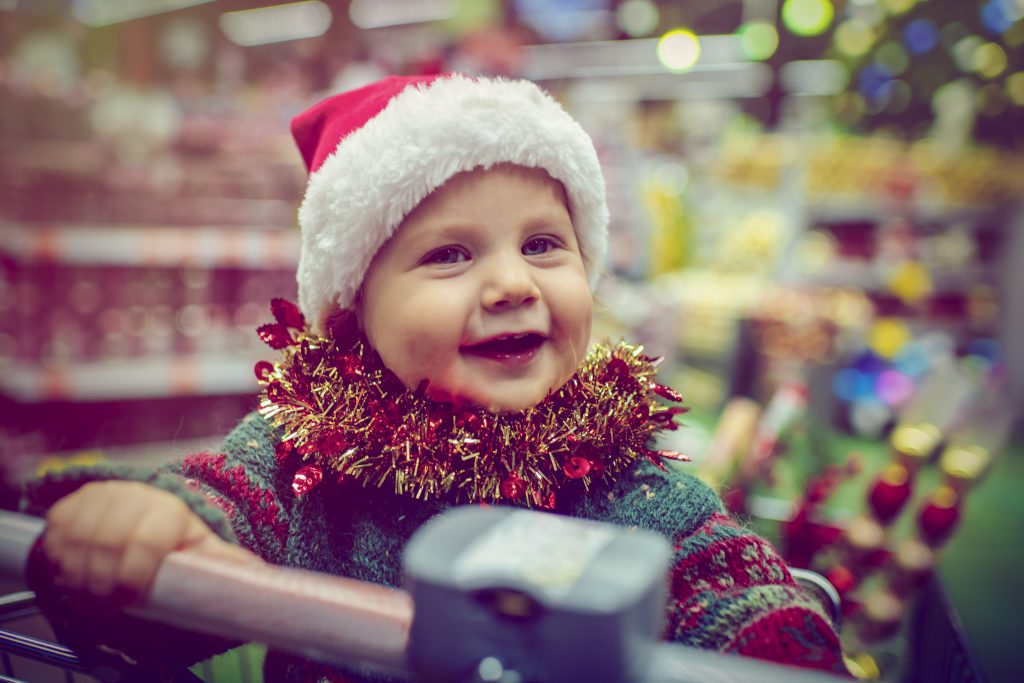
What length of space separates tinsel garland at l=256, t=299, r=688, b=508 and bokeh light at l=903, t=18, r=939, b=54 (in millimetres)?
3891

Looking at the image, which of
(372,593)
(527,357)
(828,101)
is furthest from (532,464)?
(828,101)

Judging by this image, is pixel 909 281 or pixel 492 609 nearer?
pixel 492 609

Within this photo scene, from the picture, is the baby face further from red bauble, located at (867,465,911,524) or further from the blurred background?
red bauble, located at (867,465,911,524)

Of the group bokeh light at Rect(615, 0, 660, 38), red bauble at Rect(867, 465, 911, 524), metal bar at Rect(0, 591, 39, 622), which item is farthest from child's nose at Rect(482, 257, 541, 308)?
bokeh light at Rect(615, 0, 660, 38)

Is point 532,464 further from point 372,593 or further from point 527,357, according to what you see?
point 372,593

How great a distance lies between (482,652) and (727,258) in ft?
12.7

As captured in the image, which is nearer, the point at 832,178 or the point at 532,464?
the point at 532,464

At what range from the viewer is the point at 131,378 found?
2.00 metres

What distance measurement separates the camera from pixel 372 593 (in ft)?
1.31

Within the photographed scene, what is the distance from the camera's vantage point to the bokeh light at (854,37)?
3846 mm

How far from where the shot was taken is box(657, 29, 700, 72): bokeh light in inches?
197

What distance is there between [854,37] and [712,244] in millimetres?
1385

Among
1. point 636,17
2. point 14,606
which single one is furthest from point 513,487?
point 636,17

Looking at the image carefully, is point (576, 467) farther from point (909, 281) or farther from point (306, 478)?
point (909, 281)
